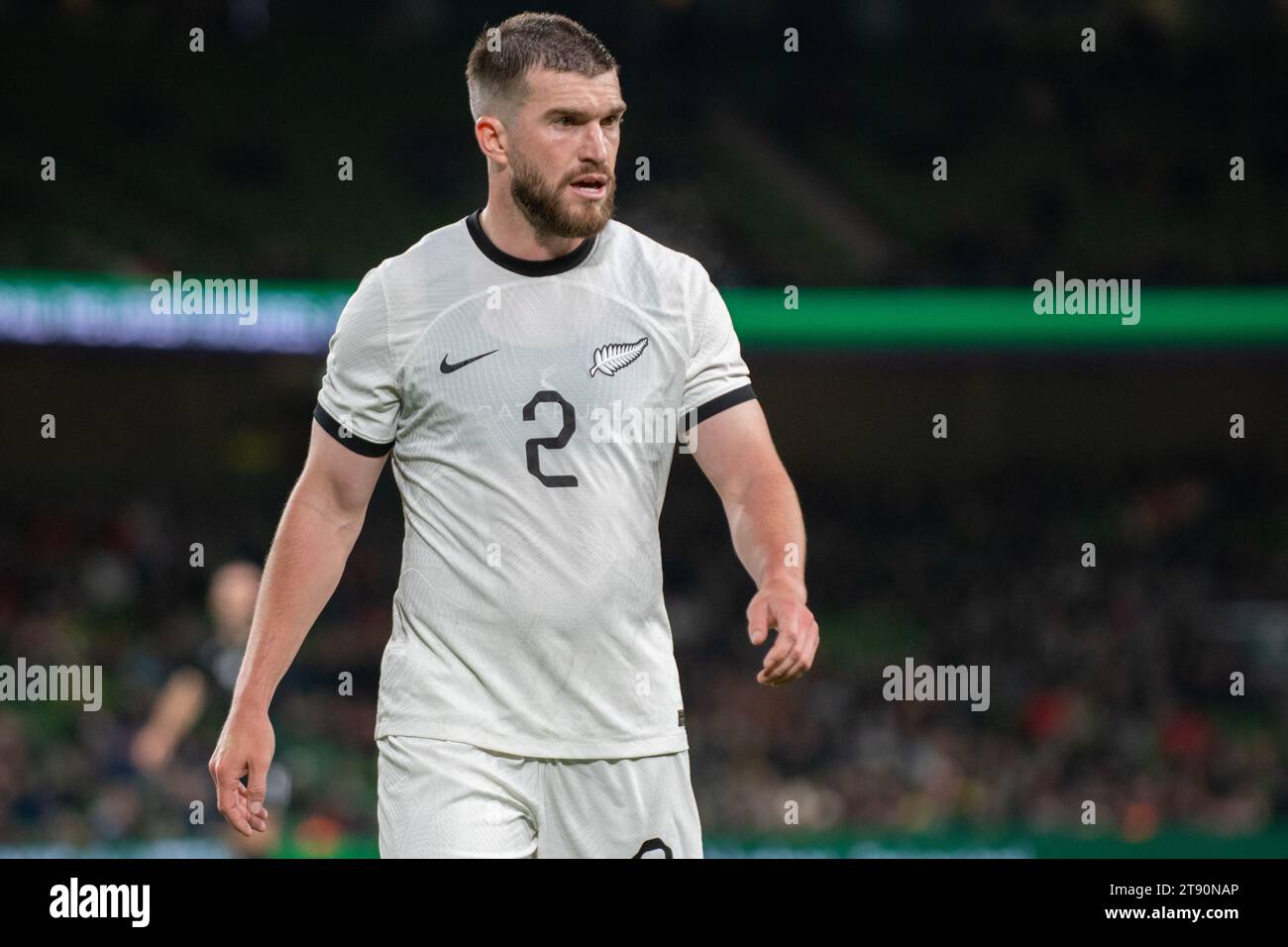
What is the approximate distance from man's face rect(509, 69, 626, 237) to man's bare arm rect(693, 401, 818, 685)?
569 millimetres

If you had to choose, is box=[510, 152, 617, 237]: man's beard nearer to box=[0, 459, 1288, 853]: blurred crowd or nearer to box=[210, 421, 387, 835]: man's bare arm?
box=[210, 421, 387, 835]: man's bare arm

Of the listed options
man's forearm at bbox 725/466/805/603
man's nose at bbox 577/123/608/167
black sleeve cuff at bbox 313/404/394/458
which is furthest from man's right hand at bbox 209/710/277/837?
man's nose at bbox 577/123/608/167

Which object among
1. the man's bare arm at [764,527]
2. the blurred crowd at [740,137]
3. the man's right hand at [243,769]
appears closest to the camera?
the man's bare arm at [764,527]

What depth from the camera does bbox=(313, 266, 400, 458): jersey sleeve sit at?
391 centimetres

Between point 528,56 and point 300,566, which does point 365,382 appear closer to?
point 300,566

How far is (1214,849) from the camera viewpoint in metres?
12.2

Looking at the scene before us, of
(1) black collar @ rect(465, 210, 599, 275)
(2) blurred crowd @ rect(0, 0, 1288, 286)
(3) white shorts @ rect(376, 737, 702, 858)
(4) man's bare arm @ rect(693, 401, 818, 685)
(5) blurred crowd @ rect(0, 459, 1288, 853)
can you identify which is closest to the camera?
(4) man's bare arm @ rect(693, 401, 818, 685)

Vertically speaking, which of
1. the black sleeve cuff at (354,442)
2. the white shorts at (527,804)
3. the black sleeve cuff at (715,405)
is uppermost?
the black sleeve cuff at (715,405)

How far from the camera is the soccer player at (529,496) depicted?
12.5 ft

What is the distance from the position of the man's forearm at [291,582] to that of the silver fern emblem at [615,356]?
0.68 metres

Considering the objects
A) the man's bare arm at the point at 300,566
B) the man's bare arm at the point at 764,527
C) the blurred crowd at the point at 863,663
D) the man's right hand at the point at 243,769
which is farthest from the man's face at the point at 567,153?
the blurred crowd at the point at 863,663

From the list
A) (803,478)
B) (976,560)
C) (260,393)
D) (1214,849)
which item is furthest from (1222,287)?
(260,393)

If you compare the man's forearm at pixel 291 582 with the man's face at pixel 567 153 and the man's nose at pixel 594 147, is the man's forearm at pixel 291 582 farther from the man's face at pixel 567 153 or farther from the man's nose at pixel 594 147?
the man's nose at pixel 594 147
